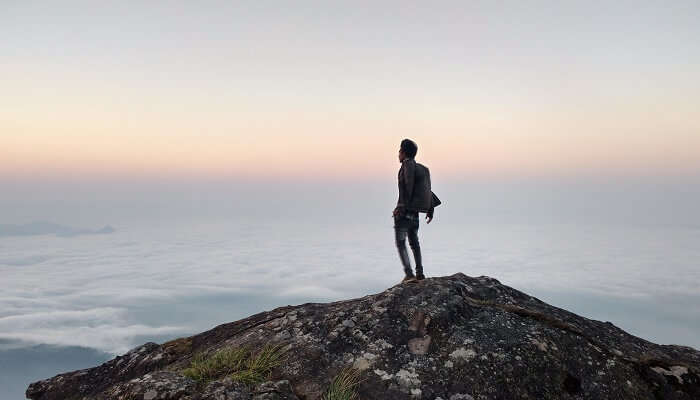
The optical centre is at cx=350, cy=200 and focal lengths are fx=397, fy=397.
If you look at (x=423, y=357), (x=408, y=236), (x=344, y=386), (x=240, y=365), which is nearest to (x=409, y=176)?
(x=408, y=236)

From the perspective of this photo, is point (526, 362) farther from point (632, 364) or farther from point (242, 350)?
point (242, 350)

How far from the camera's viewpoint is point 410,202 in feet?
33.5

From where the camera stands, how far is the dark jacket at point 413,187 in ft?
32.7

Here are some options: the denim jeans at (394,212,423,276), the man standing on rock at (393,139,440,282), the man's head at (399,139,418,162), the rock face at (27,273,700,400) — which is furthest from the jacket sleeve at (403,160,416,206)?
the rock face at (27,273,700,400)

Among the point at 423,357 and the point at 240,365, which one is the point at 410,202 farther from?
the point at 240,365

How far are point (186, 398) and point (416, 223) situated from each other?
22.6 feet

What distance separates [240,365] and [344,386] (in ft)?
5.13

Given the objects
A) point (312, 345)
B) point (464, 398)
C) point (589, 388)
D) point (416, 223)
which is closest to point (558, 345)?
point (589, 388)

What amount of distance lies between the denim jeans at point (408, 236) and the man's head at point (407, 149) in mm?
1485

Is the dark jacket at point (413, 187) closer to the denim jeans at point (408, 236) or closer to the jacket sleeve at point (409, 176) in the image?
the jacket sleeve at point (409, 176)

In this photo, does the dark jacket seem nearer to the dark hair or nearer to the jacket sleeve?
the jacket sleeve

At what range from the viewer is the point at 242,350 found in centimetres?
614

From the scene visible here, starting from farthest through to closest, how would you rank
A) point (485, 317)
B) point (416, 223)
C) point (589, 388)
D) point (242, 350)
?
point (416, 223)
point (485, 317)
point (242, 350)
point (589, 388)

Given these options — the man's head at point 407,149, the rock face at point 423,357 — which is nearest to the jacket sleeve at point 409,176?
the man's head at point 407,149
